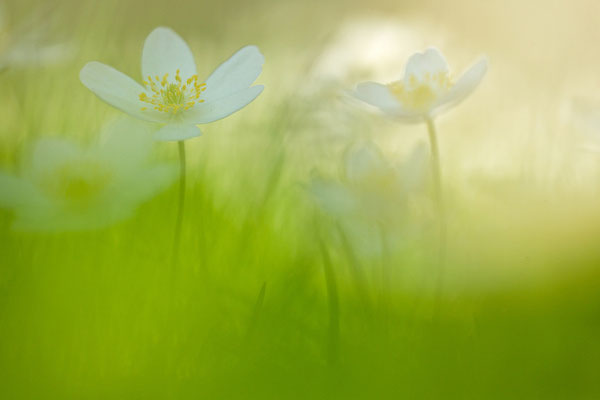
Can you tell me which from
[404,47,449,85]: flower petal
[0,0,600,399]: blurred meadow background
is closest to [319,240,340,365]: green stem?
[0,0,600,399]: blurred meadow background

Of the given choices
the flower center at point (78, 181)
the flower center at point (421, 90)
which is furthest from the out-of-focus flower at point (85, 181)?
the flower center at point (421, 90)

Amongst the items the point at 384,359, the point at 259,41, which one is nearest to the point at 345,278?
the point at 384,359

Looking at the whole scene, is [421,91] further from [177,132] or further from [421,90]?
[177,132]

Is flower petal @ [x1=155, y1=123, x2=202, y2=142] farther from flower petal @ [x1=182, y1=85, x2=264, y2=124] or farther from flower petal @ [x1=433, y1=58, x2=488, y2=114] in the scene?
flower petal @ [x1=433, y1=58, x2=488, y2=114]

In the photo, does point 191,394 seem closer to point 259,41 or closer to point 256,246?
point 256,246

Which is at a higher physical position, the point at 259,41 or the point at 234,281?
the point at 259,41

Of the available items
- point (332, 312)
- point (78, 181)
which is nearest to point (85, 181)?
point (78, 181)
